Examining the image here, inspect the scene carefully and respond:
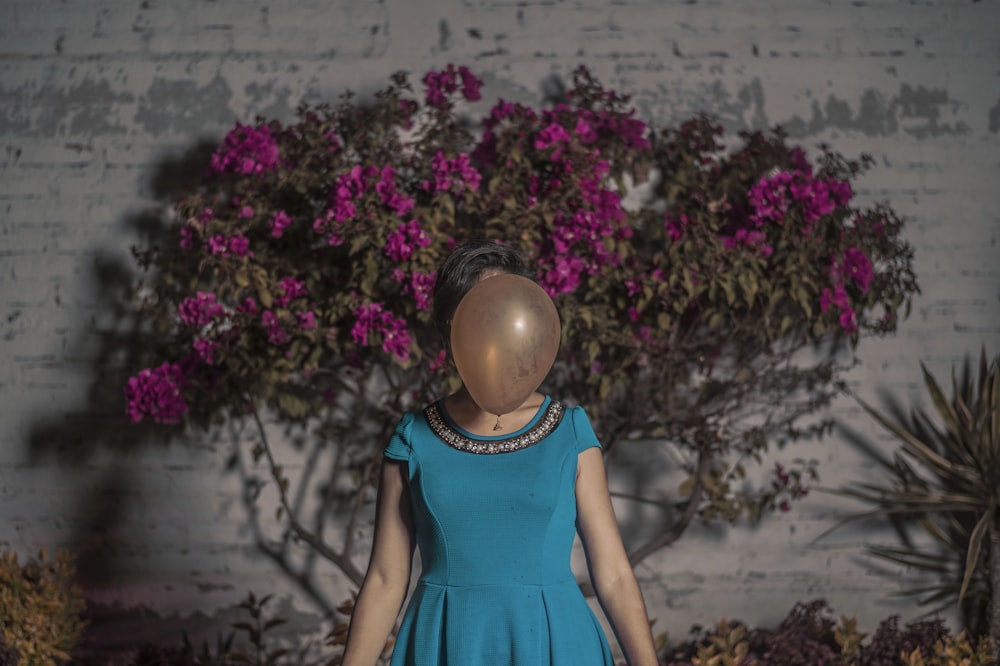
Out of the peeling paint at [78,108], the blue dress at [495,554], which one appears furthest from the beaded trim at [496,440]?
the peeling paint at [78,108]

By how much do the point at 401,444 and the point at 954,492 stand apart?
258 cm

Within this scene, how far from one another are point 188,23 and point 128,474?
1.62m

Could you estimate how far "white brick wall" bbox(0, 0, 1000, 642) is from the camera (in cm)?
342

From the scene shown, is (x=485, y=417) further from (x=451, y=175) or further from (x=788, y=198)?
(x=788, y=198)

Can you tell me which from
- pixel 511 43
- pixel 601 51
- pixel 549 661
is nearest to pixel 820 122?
pixel 601 51

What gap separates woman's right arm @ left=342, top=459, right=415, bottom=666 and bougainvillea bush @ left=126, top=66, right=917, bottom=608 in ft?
3.98

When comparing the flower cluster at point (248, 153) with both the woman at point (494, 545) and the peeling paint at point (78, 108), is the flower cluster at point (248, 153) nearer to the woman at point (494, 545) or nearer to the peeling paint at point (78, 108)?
the peeling paint at point (78, 108)

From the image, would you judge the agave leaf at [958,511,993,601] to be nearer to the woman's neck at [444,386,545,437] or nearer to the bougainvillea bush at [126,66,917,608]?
the bougainvillea bush at [126,66,917,608]

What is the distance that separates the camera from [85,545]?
347 centimetres

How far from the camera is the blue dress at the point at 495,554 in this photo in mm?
1498

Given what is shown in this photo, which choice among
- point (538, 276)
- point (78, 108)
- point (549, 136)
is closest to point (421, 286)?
point (538, 276)

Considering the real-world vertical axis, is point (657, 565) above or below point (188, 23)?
below

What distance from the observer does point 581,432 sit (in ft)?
5.21

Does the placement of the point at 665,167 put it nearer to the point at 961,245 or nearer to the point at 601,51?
the point at 601,51
